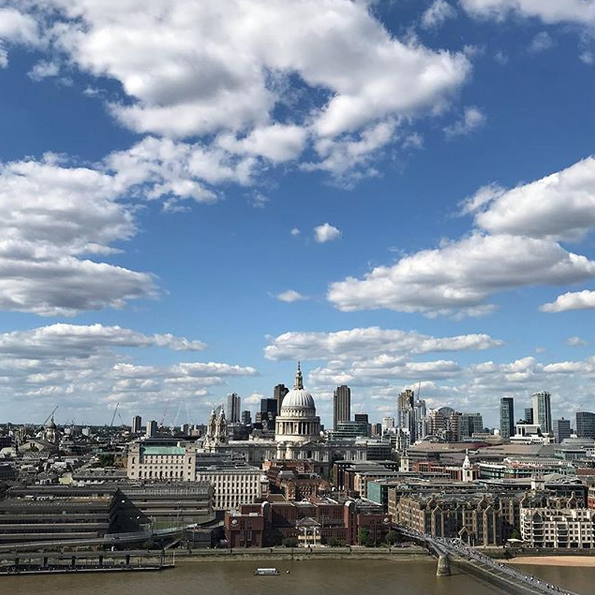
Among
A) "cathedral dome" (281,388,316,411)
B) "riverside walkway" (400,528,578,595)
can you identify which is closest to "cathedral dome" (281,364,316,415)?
"cathedral dome" (281,388,316,411)

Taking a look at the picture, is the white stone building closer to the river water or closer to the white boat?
the river water

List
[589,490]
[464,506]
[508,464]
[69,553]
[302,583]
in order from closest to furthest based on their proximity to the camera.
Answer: [302,583], [69,553], [464,506], [589,490], [508,464]

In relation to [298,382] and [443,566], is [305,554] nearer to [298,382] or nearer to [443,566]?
[443,566]

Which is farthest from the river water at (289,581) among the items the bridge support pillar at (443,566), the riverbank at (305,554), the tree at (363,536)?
the tree at (363,536)

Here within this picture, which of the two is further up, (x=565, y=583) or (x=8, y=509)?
(x=8, y=509)

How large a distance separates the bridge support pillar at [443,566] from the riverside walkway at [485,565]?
76 millimetres

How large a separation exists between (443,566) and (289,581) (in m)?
12.2

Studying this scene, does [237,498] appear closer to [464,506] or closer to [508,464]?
[464,506]

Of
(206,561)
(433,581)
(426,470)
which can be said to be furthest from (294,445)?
(433,581)

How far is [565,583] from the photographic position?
56281 millimetres

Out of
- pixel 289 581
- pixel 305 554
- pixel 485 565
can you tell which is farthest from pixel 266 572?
pixel 485 565

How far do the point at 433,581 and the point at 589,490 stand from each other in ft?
125

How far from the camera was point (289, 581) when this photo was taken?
182ft

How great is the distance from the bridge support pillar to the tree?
10.7 m
